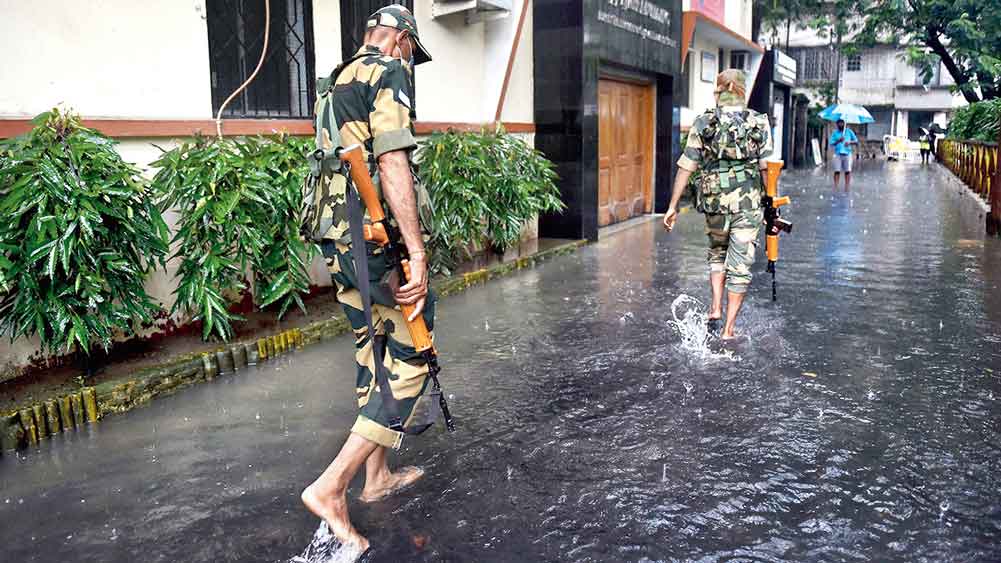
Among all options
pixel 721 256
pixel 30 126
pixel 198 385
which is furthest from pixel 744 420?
pixel 30 126

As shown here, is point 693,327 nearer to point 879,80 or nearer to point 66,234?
point 66,234

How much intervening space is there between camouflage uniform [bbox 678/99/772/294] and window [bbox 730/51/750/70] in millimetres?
17519

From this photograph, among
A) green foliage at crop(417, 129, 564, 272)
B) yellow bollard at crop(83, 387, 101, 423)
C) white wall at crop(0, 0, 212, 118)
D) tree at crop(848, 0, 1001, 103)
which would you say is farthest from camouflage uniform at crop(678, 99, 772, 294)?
tree at crop(848, 0, 1001, 103)

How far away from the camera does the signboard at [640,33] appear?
35.8ft

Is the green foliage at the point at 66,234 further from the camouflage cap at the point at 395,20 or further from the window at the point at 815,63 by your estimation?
the window at the point at 815,63

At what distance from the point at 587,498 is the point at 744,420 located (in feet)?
4.01

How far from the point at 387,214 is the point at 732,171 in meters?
3.28

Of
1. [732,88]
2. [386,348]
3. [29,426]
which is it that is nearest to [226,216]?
[29,426]

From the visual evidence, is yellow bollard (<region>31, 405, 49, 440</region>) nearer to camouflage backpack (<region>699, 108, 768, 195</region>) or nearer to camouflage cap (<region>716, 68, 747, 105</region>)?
camouflage backpack (<region>699, 108, 768, 195</region>)

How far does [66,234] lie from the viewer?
4.09 metres

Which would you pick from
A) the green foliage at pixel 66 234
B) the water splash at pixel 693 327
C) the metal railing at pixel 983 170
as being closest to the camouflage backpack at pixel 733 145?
the water splash at pixel 693 327

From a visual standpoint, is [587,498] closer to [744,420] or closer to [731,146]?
[744,420]

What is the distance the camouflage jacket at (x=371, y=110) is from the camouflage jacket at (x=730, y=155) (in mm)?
3068

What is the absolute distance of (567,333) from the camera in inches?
242
